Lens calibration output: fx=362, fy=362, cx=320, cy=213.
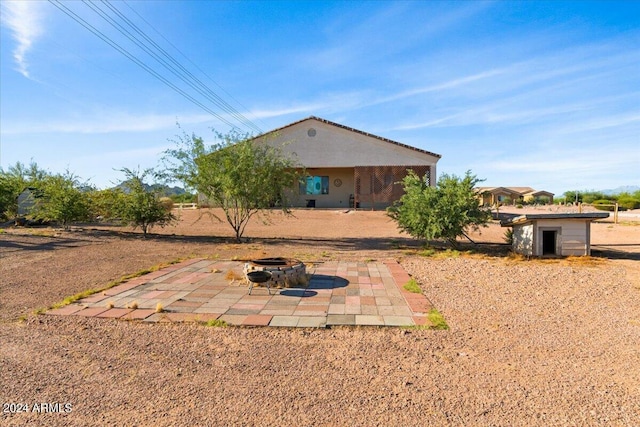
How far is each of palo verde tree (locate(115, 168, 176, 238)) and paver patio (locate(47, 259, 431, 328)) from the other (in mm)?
7275

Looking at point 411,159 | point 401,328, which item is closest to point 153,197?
point 401,328

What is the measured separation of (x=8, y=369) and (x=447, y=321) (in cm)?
503

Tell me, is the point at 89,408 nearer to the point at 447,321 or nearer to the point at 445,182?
the point at 447,321

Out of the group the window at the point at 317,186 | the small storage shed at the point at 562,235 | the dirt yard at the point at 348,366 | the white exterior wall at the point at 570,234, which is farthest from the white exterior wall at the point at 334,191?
the dirt yard at the point at 348,366

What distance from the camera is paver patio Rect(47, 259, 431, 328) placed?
5012 mm

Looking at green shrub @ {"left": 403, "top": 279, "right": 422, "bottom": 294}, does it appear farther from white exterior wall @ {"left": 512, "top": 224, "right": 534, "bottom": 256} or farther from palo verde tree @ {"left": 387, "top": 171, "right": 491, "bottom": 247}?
white exterior wall @ {"left": 512, "top": 224, "right": 534, "bottom": 256}

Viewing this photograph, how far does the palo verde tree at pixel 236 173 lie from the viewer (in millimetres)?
12227

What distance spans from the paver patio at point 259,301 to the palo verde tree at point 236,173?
497cm

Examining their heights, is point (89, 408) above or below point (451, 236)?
below

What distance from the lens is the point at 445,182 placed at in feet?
38.0

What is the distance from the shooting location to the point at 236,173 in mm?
12203

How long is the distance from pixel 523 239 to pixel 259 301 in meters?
8.71

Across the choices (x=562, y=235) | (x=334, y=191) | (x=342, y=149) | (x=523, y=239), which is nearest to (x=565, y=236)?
(x=562, y=235)

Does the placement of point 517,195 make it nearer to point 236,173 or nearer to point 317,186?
point 317,186
